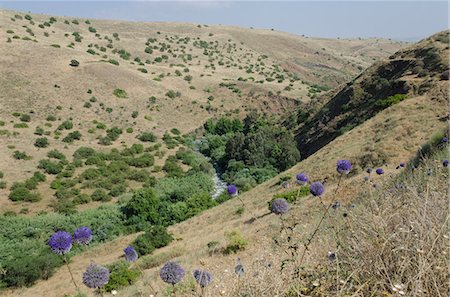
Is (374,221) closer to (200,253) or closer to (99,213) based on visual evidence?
(200,253)

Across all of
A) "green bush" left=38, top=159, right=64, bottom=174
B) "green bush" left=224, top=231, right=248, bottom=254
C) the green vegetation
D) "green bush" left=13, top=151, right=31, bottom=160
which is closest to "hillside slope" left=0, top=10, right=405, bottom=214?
"green bush" left=13, top=151, right=31, bottom=160

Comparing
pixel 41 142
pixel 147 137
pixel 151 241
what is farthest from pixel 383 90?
pixel 41 142

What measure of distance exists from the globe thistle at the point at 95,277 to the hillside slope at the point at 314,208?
4.51ft

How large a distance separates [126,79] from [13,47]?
18.3 metres

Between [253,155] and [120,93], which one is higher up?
[253,155]

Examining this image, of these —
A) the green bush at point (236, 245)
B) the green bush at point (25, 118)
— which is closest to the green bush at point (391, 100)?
the green bush at point (236, 245)

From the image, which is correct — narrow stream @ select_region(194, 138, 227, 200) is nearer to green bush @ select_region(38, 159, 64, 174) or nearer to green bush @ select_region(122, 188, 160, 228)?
green bush @ select_region(122, 188, 160, 228)

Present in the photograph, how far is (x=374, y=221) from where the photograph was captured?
3.84 metres

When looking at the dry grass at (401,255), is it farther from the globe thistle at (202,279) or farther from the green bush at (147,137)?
the green bush at (147,137)

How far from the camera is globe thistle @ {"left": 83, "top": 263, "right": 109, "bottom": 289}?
401 centimetres

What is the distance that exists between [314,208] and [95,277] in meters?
11.0

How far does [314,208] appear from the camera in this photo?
14.0 m

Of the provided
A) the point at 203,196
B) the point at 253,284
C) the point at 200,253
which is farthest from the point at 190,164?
the point at 253,284

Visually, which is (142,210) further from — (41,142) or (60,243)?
(60,243)
